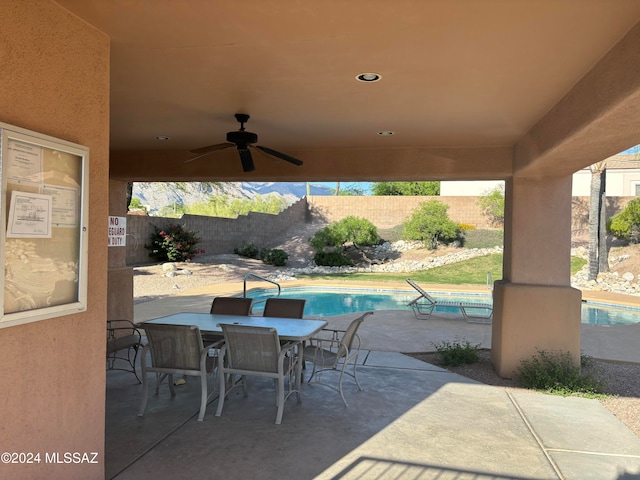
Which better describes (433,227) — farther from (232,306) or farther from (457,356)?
(232,306)

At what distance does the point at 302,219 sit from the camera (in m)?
25.9

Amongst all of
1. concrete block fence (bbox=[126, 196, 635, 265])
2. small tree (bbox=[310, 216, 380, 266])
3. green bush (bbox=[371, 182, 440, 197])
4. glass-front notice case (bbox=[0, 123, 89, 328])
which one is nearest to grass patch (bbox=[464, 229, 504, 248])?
concrete block fence (bbox=[126, 196, 635, 265])

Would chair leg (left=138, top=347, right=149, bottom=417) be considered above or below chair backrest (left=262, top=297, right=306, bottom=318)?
below

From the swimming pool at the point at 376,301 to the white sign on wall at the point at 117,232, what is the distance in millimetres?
3925

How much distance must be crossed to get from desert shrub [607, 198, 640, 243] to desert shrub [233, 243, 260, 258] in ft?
46.3

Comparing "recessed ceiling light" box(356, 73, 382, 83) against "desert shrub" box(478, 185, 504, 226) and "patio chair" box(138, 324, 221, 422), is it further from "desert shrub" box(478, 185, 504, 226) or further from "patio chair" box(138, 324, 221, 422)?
"desert shrub" box(478, 185, 504, 226)

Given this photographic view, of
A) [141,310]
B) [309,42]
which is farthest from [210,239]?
[309,42]

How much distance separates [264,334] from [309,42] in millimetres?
2133

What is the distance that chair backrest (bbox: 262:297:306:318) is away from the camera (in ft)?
16.6

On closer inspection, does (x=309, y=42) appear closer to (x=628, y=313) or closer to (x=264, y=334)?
(x=264, y=334)

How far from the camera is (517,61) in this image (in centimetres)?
294

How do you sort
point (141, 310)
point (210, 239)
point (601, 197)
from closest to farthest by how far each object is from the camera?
1. point (141, 310)
2. point (601, 197)
3. point (210, 239)

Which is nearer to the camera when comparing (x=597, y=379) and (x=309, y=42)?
(x=309, y=42)

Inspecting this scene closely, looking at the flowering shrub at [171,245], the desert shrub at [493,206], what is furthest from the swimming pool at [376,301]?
the desert shrub at [493,206]
